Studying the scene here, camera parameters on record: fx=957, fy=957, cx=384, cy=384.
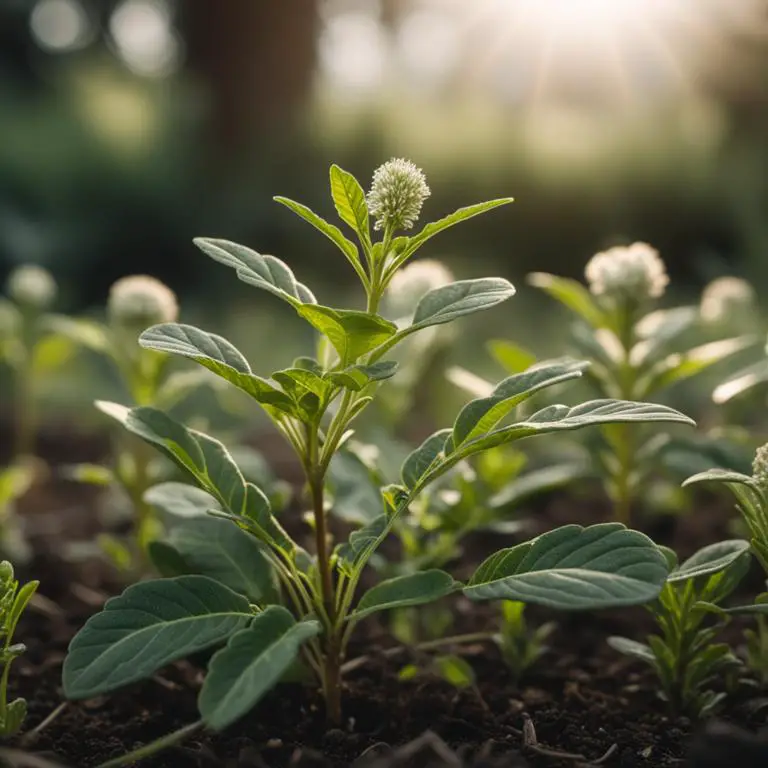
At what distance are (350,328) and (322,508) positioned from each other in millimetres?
290

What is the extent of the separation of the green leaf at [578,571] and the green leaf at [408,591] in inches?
1.5

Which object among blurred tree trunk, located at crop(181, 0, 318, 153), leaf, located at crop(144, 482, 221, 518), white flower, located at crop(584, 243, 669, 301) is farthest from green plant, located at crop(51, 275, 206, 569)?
blurred tree trunk, located at crop(181, 0, 318, 153)

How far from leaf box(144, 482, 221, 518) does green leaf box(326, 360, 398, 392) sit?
0.41 meters

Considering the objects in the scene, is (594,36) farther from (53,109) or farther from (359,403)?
(359,403)

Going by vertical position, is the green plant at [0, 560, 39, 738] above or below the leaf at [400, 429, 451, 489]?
below

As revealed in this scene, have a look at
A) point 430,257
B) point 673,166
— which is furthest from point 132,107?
point 673,166

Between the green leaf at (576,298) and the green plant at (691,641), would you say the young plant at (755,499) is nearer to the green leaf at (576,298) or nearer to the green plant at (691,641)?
the green plant at (691,641)

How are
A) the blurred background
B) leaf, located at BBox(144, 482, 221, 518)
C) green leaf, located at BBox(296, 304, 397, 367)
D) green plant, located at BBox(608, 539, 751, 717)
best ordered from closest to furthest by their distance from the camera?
green leaf, located at BBox(296, 304, 397, 367) → green plant, located at BBox(608, 539, 751, 717) → leaf, located at BBox(144, 482, 221, 518) → the blurred background

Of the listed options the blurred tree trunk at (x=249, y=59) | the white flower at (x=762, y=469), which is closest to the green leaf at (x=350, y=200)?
the white flower at (x=762, y=469)

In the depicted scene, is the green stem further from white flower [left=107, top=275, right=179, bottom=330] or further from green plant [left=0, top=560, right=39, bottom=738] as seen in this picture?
white flower [left=107, top=275, right=179, bottom=330]

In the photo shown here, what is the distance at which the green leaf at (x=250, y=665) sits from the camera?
1055 mm

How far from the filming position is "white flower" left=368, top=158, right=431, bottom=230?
4.11ft

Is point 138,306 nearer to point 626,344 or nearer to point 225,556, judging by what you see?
point 225,556

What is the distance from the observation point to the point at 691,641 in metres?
1.46
